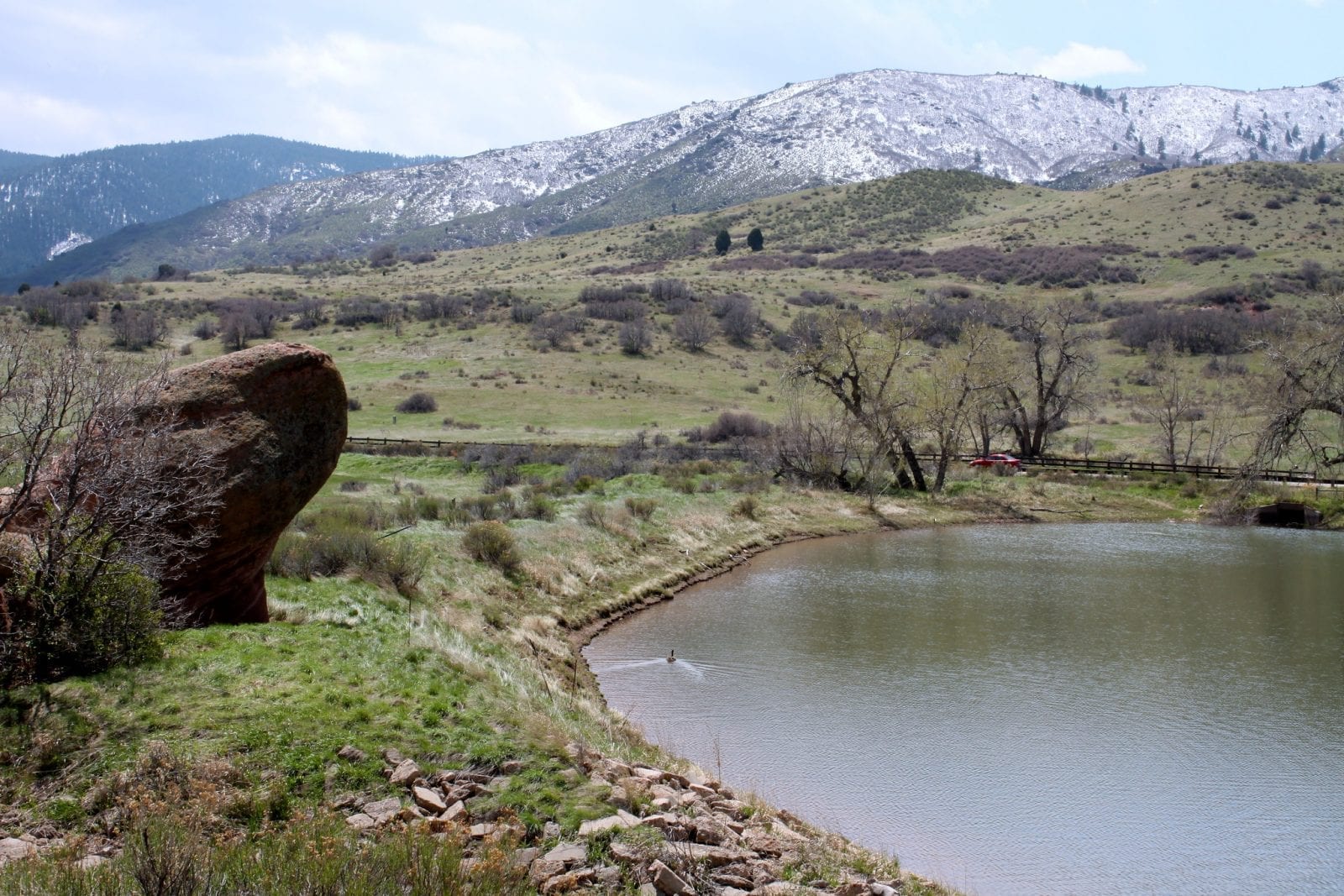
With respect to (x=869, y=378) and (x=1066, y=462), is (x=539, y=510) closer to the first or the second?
(x=869, y=378)

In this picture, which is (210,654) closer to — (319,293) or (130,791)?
(130,791)

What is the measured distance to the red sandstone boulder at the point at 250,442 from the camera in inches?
432

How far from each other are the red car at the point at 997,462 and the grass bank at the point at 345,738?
28.3m

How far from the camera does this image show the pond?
34.8 ft

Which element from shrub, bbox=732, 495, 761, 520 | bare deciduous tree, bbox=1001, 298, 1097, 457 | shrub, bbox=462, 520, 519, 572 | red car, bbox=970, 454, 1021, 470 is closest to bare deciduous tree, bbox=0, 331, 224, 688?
shrub, bbox=462, 520, 519, 572

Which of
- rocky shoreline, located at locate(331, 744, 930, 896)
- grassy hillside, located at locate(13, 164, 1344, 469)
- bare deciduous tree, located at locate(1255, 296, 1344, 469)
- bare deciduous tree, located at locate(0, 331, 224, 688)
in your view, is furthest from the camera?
grassy hillside, located at locate(13, 164, 1344, 469)

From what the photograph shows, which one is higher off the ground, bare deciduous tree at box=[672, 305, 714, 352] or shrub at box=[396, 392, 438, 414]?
bare deciduous tree at box=[672, 305, 714, 352]

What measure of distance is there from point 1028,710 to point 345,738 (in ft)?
34.8

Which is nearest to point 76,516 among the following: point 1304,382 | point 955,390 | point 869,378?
point 869,378

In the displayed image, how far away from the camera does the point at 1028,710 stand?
594 inches

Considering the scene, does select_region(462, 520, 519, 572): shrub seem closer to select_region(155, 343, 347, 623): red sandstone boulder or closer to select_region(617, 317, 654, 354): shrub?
select_region(155, 343, 347, 623): red sandstone boulder

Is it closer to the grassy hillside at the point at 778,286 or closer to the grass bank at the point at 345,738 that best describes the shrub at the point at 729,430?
the grassy hillside at the point at 778,286

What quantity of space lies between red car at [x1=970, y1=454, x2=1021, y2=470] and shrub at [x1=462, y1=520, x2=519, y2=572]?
30.0 m

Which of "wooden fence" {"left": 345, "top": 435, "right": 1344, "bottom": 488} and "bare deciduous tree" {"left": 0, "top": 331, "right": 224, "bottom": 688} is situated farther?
"wooden fence" {"left": 345, "top": 435, "right": 1344, "bottom": 488}
